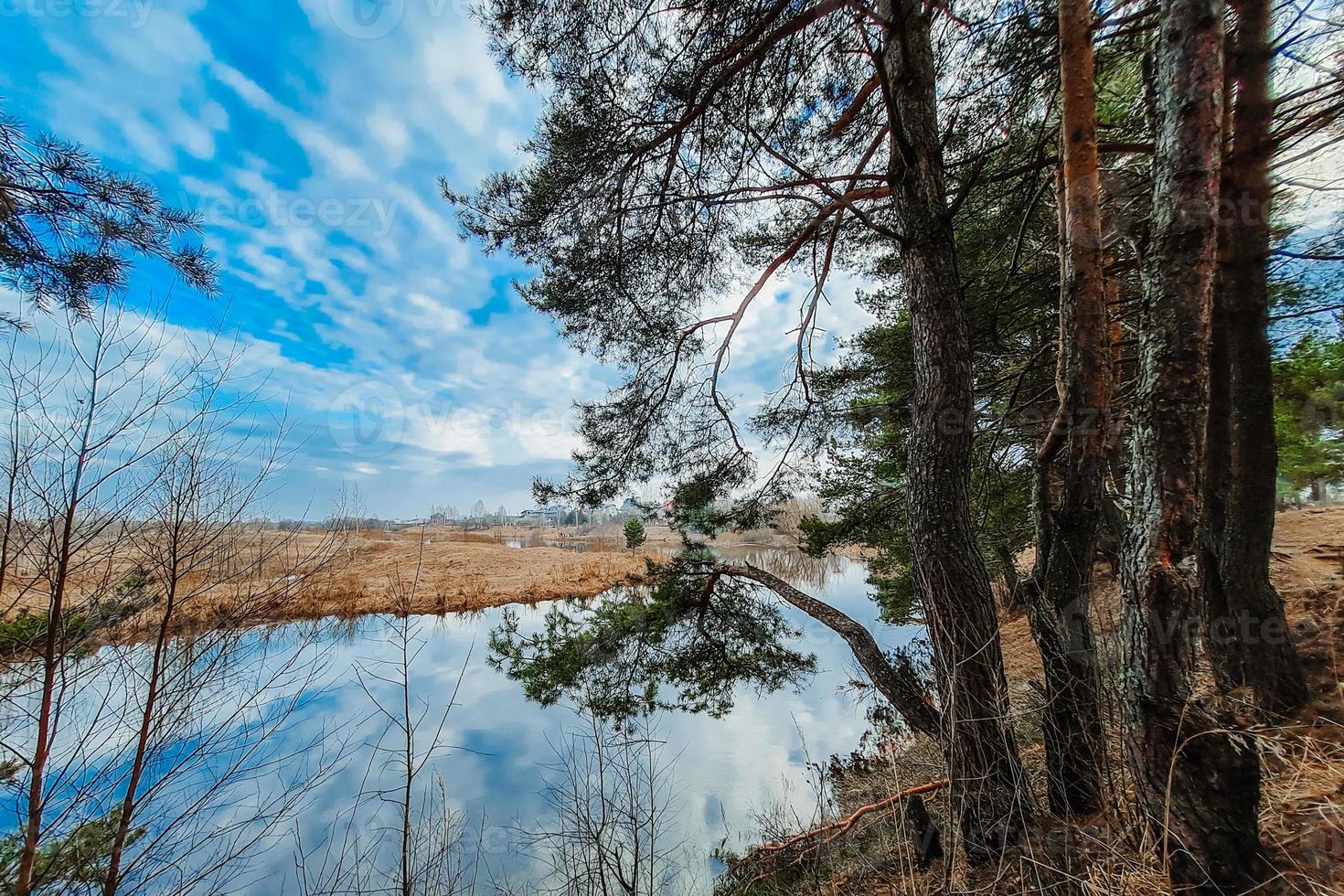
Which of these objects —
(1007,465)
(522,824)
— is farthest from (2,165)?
(1007,465)

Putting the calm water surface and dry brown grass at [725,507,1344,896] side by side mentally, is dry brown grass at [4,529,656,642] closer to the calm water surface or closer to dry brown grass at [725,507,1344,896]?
the calm water surface

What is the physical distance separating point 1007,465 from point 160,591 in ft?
19.7

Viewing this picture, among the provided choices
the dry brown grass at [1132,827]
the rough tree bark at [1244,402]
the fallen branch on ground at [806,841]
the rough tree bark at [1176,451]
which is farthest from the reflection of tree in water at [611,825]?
the rough tree bark at [1244,402]

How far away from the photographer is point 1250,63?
2275mm

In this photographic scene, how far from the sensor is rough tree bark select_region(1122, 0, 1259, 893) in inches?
50.8

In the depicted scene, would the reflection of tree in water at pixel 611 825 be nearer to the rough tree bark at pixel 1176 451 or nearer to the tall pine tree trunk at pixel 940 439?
the tall pine tree trunk at pixel 940 439

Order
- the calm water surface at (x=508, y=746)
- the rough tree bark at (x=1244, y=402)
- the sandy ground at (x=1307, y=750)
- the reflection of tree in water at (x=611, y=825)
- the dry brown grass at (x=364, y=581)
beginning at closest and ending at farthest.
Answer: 1. the sandy ground at (x=1307, y=750)
2. the rough tree bark at (x=1244, y=402)
3. the dry brown grass at (x=364, y=581)
4. the reflection of tree in water at (x=611, y=825)
5. the calm water surface at (x=508, y=746)

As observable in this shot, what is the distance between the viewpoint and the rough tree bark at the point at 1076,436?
1.84 m

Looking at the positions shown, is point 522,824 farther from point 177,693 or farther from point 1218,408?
point 1218,408

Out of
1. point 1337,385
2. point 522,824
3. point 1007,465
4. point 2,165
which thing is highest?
point 2,165

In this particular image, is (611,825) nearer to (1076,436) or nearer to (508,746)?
(508,746)

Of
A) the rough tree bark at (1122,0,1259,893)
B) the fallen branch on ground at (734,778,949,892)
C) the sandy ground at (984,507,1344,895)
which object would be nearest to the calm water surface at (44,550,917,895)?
the fallen branch on ground at (734,778,949,892)

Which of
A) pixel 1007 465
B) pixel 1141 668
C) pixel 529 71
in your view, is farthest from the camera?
pixel 1007 465

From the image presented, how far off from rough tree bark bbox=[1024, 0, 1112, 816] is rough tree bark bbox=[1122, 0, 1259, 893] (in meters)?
0.45
